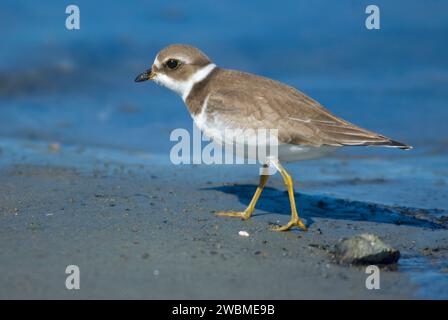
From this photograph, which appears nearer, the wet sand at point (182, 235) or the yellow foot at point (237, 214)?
the wet sand at point (182, 235)

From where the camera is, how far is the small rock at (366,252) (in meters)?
5.39

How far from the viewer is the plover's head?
7066 millimetres

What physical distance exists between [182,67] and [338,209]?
2124mm

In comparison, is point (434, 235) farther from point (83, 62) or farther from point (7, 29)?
point (7, 29)

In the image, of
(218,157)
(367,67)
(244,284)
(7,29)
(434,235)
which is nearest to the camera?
(244,284)

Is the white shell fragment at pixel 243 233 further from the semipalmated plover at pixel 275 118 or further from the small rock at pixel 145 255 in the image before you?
the small rock at pixel 145 255

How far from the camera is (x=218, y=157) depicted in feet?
31.3

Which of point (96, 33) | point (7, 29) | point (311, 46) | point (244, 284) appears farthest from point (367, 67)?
point (244, 284)

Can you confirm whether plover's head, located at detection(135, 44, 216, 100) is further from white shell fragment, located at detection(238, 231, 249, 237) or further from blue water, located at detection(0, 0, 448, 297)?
blue water, located at detection(0, 0, 448, 297)

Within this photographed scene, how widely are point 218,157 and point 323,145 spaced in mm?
3130

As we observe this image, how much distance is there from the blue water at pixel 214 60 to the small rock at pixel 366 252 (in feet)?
15.7

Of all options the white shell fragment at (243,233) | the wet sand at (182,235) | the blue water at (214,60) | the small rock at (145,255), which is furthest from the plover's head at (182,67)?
the blue water at (214,60)

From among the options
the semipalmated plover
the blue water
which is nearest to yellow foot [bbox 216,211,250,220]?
the semipalmated plover

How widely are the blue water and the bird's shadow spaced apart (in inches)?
103
